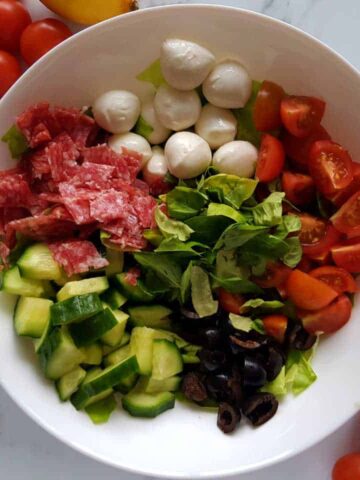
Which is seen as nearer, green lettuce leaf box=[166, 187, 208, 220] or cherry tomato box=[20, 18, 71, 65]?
green lettuce leaf box=[166, 187, 208, 220]

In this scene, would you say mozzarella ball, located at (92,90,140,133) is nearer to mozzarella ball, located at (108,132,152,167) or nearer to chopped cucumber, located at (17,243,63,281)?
mozzarella ball, located at (108,132,152,167)

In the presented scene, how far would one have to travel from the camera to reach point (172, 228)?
1.50 metres

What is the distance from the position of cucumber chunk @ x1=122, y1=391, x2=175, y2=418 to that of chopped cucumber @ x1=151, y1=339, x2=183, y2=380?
0.24 ft

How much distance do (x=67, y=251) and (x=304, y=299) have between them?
61cm

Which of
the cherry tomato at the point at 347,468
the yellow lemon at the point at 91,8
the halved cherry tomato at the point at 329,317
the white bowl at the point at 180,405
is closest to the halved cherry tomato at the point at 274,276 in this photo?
the halved cherry tomato at the point at 329,317

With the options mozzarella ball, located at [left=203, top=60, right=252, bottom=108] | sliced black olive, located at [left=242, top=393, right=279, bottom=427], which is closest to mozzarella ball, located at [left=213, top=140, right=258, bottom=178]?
mozzarella ball, located at [left=203, top=60, right=252, bottom=108]

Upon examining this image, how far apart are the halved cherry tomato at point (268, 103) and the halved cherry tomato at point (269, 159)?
0.04 m

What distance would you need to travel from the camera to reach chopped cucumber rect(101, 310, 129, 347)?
4.93 feet

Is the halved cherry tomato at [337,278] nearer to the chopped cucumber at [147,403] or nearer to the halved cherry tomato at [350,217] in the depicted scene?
the halved cherry tomato at [350,217]

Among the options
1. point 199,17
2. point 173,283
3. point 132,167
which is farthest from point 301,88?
point 173,283

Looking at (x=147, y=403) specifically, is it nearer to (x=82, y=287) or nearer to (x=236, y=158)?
(x=82, y=287)

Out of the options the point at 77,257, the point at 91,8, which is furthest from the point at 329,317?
the point at 91,8

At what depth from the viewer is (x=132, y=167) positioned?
60.8 inches

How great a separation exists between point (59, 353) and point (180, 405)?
0.36 metres
